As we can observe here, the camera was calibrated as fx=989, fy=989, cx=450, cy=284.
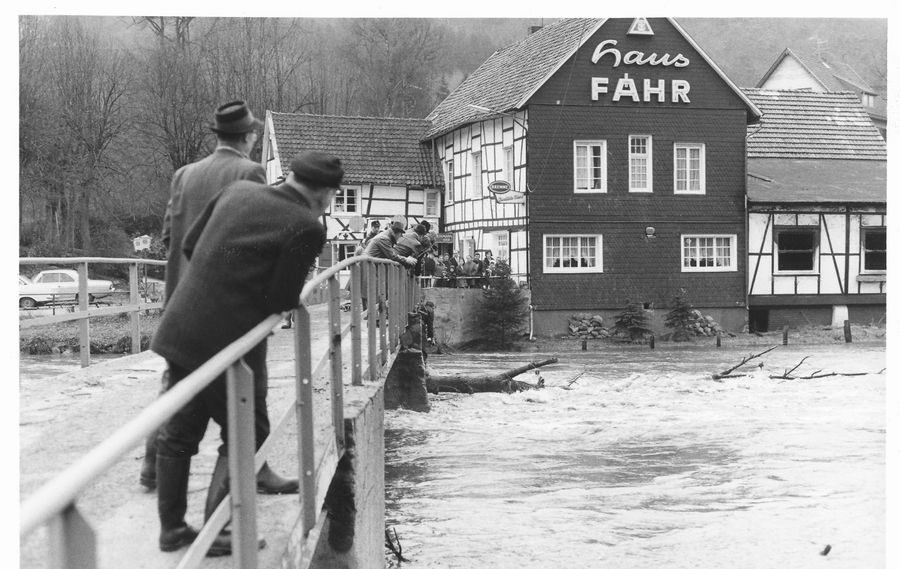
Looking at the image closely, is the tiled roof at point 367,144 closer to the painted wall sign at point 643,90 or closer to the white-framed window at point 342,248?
the white-framed window at point 342,248

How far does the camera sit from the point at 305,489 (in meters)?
3.58

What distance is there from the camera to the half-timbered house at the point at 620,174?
26.9m

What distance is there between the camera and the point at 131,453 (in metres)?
1.55

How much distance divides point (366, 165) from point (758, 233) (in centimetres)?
1246

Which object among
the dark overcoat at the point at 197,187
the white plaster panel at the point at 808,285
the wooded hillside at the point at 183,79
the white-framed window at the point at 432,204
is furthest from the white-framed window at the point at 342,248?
the dark overcoat at the point at 197,187

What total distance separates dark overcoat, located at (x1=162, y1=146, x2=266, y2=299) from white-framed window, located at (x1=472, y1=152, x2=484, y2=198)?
25666mm

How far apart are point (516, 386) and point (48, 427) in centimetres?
1208

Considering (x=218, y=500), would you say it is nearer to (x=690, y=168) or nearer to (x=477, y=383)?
(x=477, y=383)

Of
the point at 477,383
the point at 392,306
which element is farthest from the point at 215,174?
the point at 477,383

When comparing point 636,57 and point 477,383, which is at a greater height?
point 636,57

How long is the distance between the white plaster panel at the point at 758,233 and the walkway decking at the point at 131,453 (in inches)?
851

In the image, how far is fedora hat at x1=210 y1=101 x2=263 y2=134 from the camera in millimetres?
4051

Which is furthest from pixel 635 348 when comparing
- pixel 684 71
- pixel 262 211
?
pixel 262 211

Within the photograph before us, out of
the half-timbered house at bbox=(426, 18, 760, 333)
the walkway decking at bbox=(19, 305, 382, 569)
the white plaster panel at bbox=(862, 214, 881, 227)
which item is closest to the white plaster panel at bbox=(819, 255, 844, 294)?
the white plaster panel at bbox=(862, 214, 881, 227)
